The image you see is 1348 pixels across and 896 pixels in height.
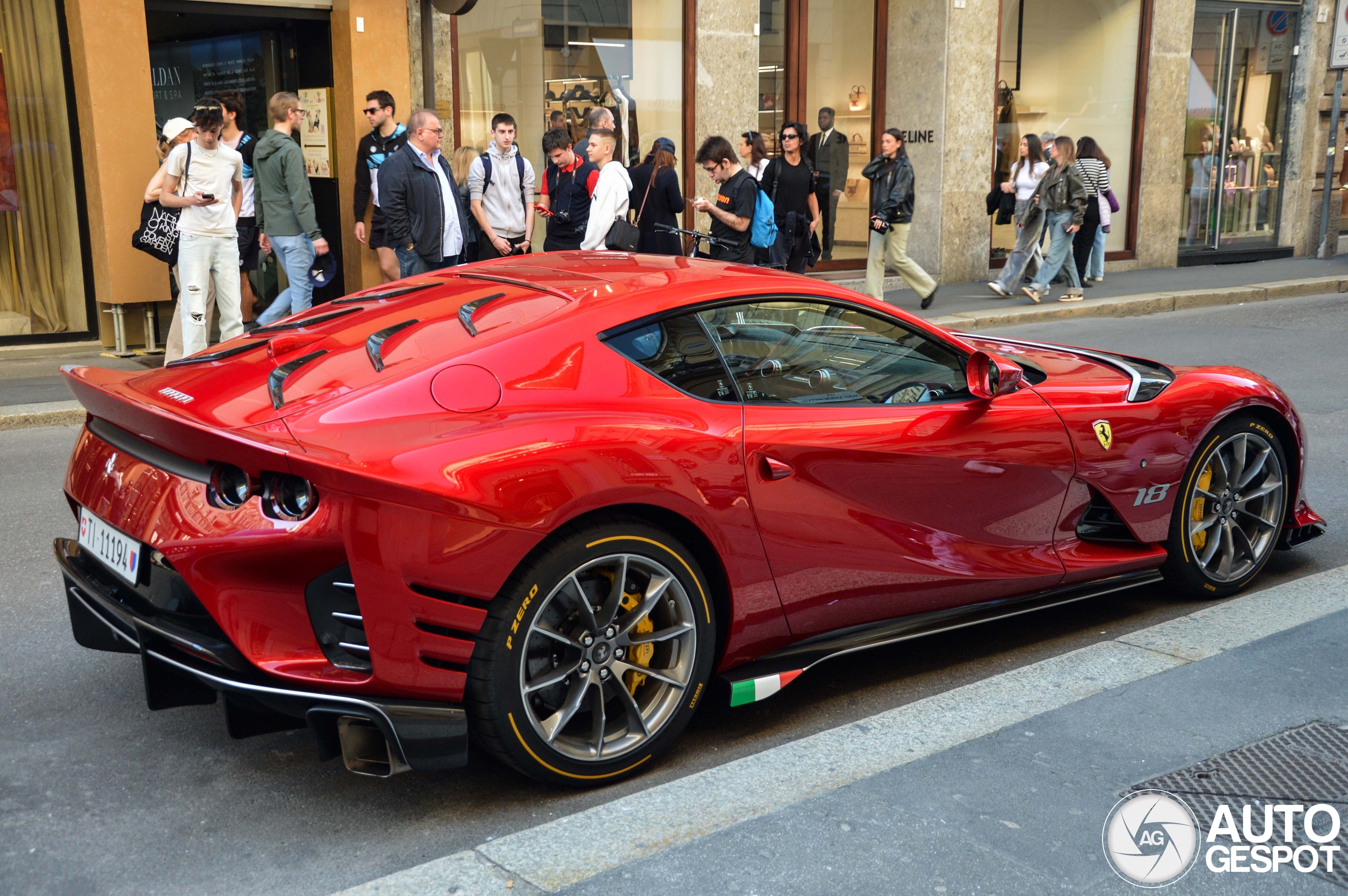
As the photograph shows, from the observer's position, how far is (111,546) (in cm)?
352

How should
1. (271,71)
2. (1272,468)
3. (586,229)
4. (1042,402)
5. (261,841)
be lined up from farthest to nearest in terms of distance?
1. (271,71)
2. (586,229)
3. (1272,468)
4. (1042,402)
5. (261,841)

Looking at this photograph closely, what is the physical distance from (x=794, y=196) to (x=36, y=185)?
6600mm

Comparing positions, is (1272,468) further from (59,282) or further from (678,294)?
(59,282)

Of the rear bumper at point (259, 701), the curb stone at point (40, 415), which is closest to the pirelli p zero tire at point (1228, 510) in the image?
the rear bumper at point (259, 701)

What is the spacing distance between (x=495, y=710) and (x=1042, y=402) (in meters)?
2.25

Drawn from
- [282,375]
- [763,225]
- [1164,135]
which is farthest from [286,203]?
[1164,135]

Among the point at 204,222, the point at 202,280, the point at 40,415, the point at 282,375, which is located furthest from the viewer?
the point at 202,280

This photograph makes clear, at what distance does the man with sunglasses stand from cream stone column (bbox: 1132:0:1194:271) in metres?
8.50

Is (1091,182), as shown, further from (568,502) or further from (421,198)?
(568,502)

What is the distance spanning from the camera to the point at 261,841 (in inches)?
127

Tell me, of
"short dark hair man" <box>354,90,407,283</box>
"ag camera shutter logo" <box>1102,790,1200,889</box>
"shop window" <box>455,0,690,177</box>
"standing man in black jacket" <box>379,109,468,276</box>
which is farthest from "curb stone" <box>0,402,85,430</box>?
"ag camera shutter logo" <box>1102,790,1200,889</box>

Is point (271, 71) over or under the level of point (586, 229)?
over

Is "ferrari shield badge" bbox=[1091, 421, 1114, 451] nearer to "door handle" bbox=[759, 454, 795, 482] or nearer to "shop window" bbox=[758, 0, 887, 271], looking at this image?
"door handle" bbox=[759, 454, 795, 482]

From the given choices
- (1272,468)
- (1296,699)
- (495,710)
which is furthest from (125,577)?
(1272,468)
